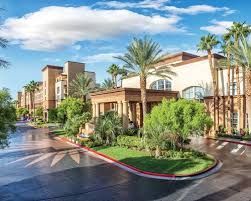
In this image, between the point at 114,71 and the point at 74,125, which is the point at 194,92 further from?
the point at 114,71

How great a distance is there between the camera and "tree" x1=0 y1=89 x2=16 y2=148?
14.6 metres

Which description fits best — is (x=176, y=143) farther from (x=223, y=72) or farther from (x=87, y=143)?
(x=223, y=72)

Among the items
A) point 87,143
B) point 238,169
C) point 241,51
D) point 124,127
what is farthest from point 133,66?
point 238,169

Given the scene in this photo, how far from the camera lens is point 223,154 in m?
25.8

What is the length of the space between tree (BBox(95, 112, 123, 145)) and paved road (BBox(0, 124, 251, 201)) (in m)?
7.54

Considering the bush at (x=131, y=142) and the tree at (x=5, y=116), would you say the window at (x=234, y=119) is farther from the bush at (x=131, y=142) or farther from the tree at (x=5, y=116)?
the tree at (x=5, y=116)

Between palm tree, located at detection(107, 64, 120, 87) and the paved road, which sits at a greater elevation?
palm tree, located at detection(107, 64, 120, 87)

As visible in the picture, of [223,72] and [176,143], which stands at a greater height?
[223,72]

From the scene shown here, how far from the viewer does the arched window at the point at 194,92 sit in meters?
42.5

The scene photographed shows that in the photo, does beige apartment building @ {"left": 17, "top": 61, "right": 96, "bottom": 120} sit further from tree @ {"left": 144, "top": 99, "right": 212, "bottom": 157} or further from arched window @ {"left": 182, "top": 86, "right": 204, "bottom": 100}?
tree @ {"left": 144, "top": 99, "right": 212, "bottom": 157}

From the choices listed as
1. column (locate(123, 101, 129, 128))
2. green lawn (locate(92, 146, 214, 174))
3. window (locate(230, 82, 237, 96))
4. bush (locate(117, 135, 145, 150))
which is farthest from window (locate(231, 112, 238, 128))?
green lawn (locate(92, 146, 214, 174))

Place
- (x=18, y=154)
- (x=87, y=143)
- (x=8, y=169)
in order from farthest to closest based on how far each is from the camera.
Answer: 1. (x=87, y=143)
2. (x=18, y=154)
3. (x=8, y=169)

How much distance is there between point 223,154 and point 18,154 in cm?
1977

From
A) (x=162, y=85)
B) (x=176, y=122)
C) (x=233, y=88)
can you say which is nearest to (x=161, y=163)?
(x=176, y=122)
